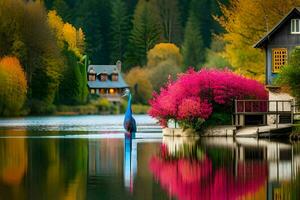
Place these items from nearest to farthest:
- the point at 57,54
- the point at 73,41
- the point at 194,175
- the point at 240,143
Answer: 1. the point at 194,175
2. the point at 240,143
3. the point at 57,54
4. the point at 73,41

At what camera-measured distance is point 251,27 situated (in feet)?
215

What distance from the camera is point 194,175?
27203mm

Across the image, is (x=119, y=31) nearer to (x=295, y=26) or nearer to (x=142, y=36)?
(x=142, y=36)

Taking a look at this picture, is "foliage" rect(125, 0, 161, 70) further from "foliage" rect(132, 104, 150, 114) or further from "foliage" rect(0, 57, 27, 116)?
"foliage" rect(0, 57, 27, 116)

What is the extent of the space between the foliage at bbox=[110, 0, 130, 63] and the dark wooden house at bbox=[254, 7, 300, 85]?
10561 cm

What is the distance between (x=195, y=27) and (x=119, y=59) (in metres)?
13.4

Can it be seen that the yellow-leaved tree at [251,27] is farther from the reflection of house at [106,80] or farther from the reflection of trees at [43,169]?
the reflection of house at [106,80]

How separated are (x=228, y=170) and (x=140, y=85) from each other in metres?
106

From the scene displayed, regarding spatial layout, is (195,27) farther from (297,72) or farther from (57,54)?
(297,72)

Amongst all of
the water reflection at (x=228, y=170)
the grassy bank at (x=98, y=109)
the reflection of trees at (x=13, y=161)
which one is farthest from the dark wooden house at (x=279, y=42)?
the grassy bank at (x=98, y=109)

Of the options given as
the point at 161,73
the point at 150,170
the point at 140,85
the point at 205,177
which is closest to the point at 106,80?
the point at 161,73

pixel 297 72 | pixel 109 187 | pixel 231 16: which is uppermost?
pixel 231 16

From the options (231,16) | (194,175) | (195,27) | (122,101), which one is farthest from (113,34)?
(194,175)

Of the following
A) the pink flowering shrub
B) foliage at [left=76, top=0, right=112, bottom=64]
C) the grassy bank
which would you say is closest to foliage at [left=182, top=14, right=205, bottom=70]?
foliage at [left=76, top=0, right=112, bottom=64]
